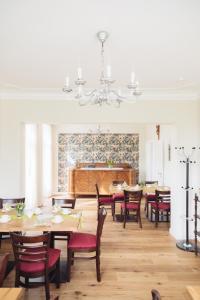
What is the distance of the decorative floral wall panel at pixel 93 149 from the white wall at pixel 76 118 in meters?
5.16

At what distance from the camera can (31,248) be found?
9.04 ft

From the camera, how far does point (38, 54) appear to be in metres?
3.09

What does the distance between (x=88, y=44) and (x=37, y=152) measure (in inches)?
235

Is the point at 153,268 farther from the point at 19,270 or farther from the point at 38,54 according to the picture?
the point at 38,54

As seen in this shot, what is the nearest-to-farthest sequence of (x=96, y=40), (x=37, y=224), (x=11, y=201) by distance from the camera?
(x=96, y=40) → (x=37, y=224) → (x=11, y=201)

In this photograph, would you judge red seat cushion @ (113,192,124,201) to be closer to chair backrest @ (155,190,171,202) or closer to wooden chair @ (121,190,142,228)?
wooden chair @ (121,190,142,228)

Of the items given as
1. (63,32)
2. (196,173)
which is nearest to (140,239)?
(196,173)

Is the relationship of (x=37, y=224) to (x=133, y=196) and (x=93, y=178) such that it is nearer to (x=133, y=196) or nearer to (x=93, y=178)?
(x=133, y=196)

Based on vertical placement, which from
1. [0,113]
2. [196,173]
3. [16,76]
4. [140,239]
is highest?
[16,76]

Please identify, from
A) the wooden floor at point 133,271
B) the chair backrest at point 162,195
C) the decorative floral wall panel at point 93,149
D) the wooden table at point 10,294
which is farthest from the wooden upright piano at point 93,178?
the wooden table at point 10,294

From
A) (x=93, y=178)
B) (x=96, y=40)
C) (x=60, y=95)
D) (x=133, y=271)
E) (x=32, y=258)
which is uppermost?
(x=96, y=40)

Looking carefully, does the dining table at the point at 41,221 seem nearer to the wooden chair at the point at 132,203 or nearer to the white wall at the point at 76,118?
the white wall at the point at 76,118

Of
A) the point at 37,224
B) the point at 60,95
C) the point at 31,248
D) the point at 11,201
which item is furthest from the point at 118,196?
the point at 31,248

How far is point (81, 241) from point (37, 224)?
0.72m
